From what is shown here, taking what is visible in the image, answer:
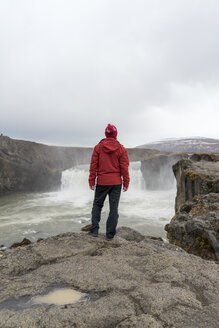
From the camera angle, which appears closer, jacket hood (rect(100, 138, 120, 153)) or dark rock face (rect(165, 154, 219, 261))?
jacket hood (rect(100, 138, 120, 153))

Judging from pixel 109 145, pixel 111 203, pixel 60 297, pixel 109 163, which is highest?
pixel 109 145

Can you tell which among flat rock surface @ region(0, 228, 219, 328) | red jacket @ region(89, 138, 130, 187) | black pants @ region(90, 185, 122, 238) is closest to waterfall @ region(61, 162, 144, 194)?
black pants @ region(90, 185, 122, 238)

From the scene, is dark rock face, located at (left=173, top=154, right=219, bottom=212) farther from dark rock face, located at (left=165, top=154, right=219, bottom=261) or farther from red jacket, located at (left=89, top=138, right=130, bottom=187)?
red jacket, located at (left=89, top=138, right=130, bottom=187)

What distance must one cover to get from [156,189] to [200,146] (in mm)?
115881

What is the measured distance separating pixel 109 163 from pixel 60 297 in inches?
104

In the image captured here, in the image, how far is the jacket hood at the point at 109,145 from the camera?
4750 mm

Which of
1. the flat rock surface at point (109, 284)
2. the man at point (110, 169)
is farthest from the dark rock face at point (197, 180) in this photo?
the man at point (110, 169)

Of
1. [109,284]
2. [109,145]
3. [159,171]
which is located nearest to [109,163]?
[109,145]

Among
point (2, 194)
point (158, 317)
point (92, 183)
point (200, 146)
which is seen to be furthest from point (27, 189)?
point (200, 146)

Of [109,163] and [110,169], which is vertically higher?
[109,163]

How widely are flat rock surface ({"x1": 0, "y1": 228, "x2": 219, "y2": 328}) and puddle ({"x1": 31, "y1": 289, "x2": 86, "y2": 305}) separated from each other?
80mm

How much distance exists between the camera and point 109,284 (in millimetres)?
2998

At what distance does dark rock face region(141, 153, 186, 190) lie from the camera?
3136cm

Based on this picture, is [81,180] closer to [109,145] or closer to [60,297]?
[109,145]
